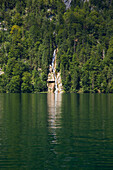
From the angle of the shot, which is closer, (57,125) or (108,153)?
(108,153)

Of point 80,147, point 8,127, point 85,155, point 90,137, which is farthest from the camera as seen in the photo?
point 8,127

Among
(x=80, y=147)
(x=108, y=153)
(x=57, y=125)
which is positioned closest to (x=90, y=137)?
(x=80, y=147)

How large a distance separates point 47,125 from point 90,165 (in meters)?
20.7

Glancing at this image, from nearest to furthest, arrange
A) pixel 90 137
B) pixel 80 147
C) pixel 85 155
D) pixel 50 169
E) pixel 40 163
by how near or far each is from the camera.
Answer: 1. pixel 50 169
2. pixel 40 163
3. pixel 85 155
4. pixel 80 147
5. pixel 90 137

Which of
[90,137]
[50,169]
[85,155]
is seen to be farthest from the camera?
[90,137]

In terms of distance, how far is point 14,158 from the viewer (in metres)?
26.4

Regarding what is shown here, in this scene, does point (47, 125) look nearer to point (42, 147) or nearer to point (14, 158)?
point (42, 147)

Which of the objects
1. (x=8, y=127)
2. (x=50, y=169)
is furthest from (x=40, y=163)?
(x=8, y=127)

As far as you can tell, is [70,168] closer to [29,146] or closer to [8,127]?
[29,146]

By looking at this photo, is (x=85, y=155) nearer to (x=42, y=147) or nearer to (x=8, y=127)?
(x=42, y=147)

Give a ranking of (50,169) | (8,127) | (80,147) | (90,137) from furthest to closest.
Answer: (8,127)
(90,137)
(80,147)
(50,169)

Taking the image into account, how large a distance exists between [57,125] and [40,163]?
2004 cm

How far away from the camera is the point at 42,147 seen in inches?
1191

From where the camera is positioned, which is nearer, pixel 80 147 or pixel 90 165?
pixel 90 165
